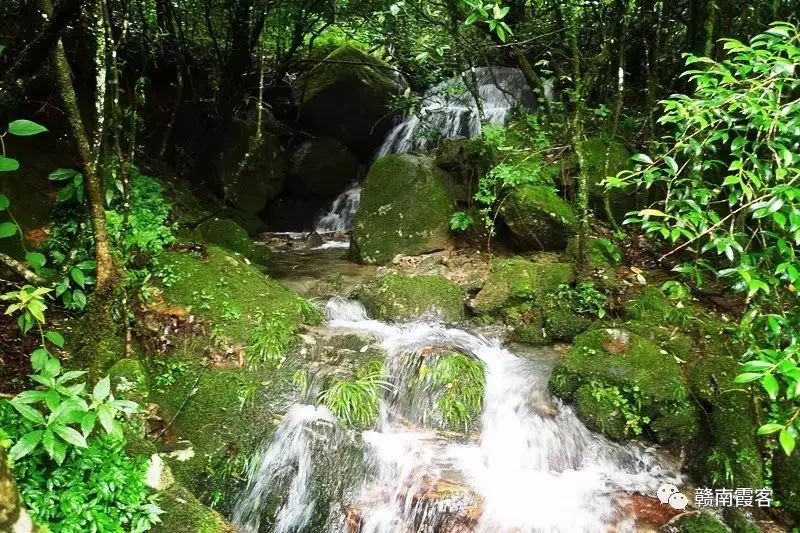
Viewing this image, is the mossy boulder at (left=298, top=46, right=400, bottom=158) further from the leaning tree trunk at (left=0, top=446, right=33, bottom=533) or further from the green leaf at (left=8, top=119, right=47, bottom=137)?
the leaning tree trunk at (left=0, top=446, right=33, bottom=533)

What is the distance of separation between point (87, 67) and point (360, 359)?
5.04 meters

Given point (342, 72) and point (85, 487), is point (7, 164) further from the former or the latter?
point (342, 72)

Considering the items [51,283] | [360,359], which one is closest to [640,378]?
[360,359]

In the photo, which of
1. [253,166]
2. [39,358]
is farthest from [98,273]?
[253,166]

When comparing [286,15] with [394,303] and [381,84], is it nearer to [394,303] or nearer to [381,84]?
[381,84]

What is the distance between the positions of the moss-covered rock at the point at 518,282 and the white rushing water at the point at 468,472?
135cm

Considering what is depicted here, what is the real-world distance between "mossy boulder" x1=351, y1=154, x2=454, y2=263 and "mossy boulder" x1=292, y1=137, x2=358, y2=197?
2.80m

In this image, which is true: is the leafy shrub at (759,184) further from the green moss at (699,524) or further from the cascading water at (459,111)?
the cascading water at (459,111)

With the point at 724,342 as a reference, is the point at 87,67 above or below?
above

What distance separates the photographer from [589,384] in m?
4.84

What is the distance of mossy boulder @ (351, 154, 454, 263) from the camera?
8.26 m

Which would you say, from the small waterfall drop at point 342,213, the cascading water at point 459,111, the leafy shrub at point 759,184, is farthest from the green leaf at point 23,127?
the small waterfall drop at point 342,213

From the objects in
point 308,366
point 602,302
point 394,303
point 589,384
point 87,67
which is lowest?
point 308,366

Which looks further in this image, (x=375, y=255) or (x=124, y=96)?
(x=375, y=255)
